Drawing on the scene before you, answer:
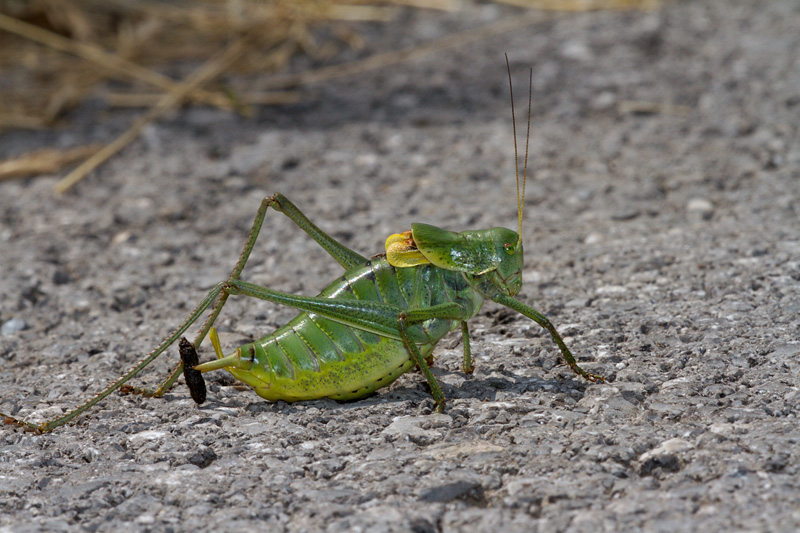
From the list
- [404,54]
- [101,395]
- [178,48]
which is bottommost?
[101,395]

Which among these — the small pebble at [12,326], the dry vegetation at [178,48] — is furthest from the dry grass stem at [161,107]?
the small pebble at [12,326]

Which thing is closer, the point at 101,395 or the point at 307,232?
the point at 101,395

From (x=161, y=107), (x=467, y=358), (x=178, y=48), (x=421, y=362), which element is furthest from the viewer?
(x=178, y=48)

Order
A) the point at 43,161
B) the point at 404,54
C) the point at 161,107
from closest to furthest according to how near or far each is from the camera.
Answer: the point at 43,161
the point at 161,107
the point at 404,54

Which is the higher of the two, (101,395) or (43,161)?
(43,161)

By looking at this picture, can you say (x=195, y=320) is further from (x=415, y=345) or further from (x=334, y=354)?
(x=415, y=345)

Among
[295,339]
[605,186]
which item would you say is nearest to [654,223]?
[605,186]

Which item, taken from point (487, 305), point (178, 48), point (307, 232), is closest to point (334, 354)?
point (307, 232)

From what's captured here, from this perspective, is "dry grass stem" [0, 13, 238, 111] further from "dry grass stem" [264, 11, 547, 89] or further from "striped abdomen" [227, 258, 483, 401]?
"striped abdomen" [227, 258, 483, 401]
